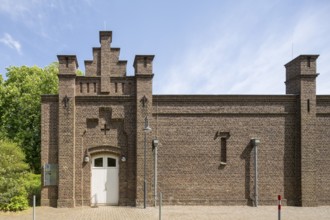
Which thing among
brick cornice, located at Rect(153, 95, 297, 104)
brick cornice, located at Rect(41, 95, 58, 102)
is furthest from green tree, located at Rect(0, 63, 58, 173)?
brick cornice, located at Rect(153, 95, 297, 104)

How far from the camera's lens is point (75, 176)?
14578 millimetres

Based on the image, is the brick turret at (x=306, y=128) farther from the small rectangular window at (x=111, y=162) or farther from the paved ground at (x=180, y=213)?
the small rectangular window at (x=111, y=162)

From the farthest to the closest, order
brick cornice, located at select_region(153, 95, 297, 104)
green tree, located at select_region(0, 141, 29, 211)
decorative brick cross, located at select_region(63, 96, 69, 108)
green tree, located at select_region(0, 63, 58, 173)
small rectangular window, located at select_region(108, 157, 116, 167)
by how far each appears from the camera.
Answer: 1. green tree, located at select_region(0, 63, 58, 173)
2. brick cornice, located at select_region(153, 95, 297, 104)
3. small rectangular window, located at select_region(108, 157, 116, 167)
4. decorative brick cross, located at select_region(63, 96, 69, 108)
5. green tree, located at select_region(0, 141, 29, 211)

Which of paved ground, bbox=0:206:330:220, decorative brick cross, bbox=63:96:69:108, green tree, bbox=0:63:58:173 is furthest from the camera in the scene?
green tree, bbox=0:63:58:173

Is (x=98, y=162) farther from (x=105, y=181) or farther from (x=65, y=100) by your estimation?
(x=65, y=100)

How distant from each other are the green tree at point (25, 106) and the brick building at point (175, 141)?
51.4ft

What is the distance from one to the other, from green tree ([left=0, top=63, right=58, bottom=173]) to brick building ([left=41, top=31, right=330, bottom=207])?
1565 centimetres

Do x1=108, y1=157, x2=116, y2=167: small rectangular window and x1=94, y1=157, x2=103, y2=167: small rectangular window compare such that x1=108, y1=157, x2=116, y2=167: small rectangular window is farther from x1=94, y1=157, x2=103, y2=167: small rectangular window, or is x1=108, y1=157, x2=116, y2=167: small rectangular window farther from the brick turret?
the brick turret

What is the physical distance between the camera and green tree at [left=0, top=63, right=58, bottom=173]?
2847 cm

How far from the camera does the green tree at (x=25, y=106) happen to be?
2847 centimetres

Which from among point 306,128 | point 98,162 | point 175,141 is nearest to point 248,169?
point 306,128

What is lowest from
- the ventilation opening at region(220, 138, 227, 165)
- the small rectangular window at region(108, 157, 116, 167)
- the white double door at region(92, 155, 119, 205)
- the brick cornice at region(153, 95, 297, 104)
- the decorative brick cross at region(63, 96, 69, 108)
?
the white double door at region(92, 155, 119, 205)

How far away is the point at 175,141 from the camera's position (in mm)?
15094

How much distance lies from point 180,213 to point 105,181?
426cm
